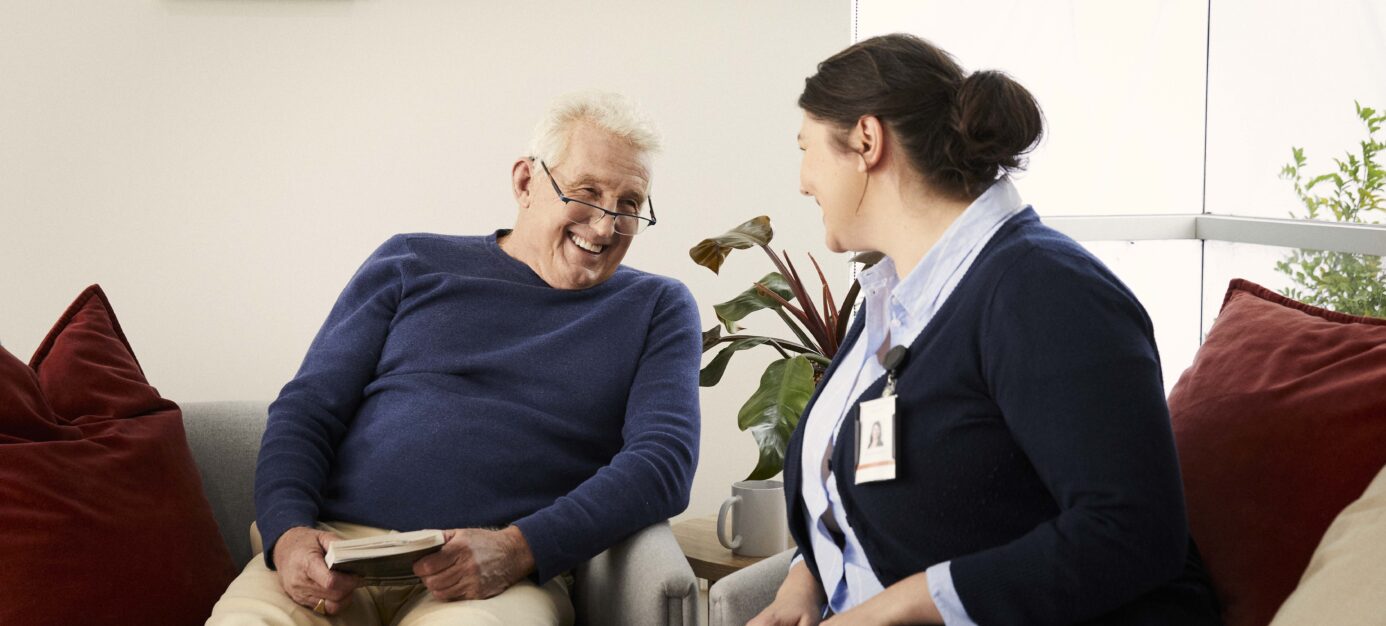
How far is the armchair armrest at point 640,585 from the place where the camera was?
1.73 meters

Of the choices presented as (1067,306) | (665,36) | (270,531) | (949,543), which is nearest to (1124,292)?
(1067,306)

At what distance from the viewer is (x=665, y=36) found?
3.07m

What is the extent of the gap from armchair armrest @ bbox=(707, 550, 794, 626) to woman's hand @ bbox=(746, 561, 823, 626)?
0.05 m

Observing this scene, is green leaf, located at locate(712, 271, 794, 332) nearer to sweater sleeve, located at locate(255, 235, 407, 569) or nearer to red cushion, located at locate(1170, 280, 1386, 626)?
sweater sleeve, located at locate(255, 235, 407, 569)

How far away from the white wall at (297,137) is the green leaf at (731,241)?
27.6 inches

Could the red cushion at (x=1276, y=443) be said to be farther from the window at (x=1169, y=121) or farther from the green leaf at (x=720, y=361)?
the window at (x=1169, y=121)

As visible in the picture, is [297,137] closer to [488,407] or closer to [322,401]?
[322,401]

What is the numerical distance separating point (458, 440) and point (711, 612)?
59cm

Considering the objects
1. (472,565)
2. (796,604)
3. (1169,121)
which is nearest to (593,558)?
(472,565)

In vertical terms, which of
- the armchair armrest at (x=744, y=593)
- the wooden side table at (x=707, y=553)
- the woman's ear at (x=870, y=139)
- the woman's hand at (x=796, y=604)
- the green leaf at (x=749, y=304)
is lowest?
the wooden side table at (x=707, y=553)

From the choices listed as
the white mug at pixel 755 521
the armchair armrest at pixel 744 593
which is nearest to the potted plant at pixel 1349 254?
the white mug at pixel 755 521

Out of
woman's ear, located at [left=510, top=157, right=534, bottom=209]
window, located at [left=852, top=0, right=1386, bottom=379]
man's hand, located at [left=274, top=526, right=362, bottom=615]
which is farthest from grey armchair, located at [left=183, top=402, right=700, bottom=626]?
window, located at [left=852, top=0, right=1386, bottom=379]

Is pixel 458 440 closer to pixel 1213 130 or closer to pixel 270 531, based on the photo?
pixel 270 531

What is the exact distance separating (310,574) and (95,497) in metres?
0.36
